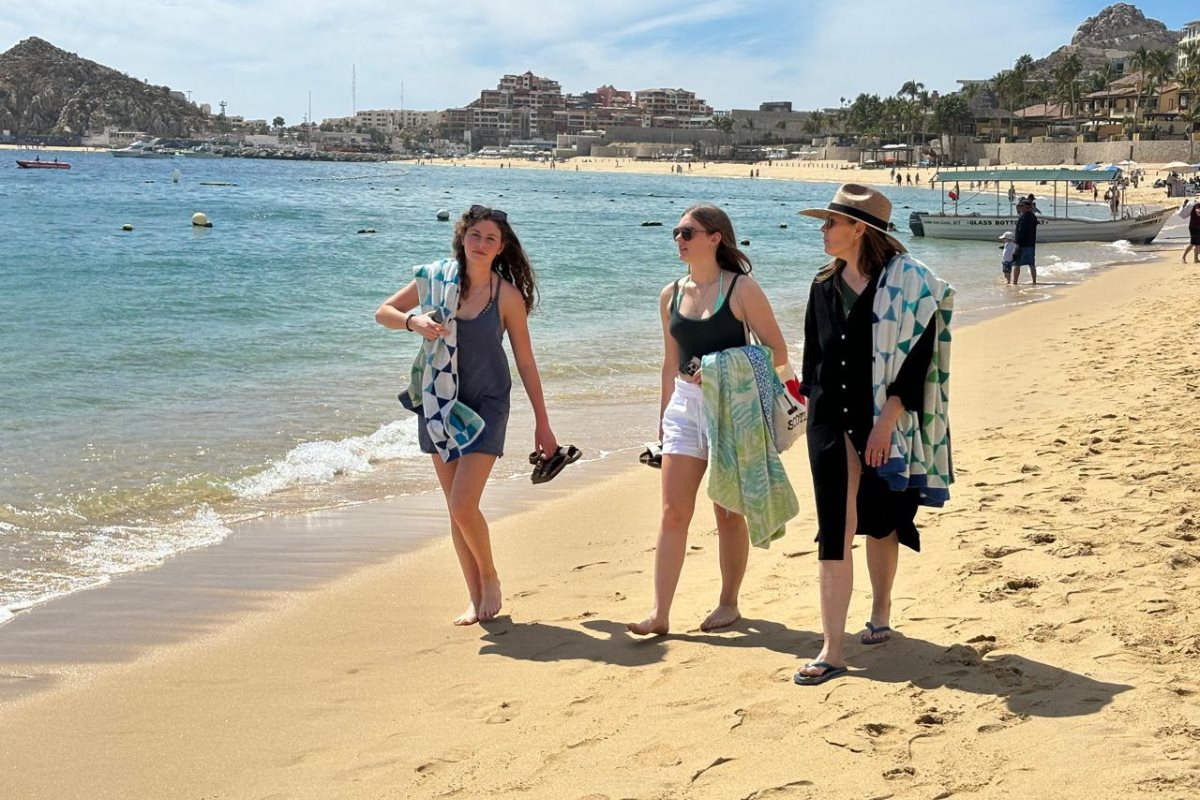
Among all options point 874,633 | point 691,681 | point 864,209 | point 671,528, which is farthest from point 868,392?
point 691,681

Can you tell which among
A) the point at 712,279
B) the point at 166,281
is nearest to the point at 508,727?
the point at 712,279

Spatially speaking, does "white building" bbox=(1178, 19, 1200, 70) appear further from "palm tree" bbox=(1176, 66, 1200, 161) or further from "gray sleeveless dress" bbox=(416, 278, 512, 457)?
"gray sleeveless dress" bbox=(416, 278, 512, 457)

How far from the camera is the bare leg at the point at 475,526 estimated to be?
525 centimetres

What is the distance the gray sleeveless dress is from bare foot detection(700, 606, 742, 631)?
3.67ft

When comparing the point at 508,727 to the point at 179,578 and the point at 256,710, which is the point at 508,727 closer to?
the point at 256,710

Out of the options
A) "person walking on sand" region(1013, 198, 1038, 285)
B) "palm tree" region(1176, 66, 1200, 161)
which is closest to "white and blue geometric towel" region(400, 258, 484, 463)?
"person walking on sand" region(1013, 198, 1038, 285)

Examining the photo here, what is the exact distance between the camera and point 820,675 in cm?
421

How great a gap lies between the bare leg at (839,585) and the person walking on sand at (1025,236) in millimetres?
19948

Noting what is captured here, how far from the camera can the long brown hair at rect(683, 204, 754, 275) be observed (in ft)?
15.7

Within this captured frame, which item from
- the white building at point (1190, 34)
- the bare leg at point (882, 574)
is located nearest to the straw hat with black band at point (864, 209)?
the bare leg at point (882, 574)

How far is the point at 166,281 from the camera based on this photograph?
2636cm

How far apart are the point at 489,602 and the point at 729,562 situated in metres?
1.14

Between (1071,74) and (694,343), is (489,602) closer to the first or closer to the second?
(694,343)

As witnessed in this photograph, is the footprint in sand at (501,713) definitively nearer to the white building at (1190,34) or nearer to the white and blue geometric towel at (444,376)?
the white and blue geometric towel at (444,376)
